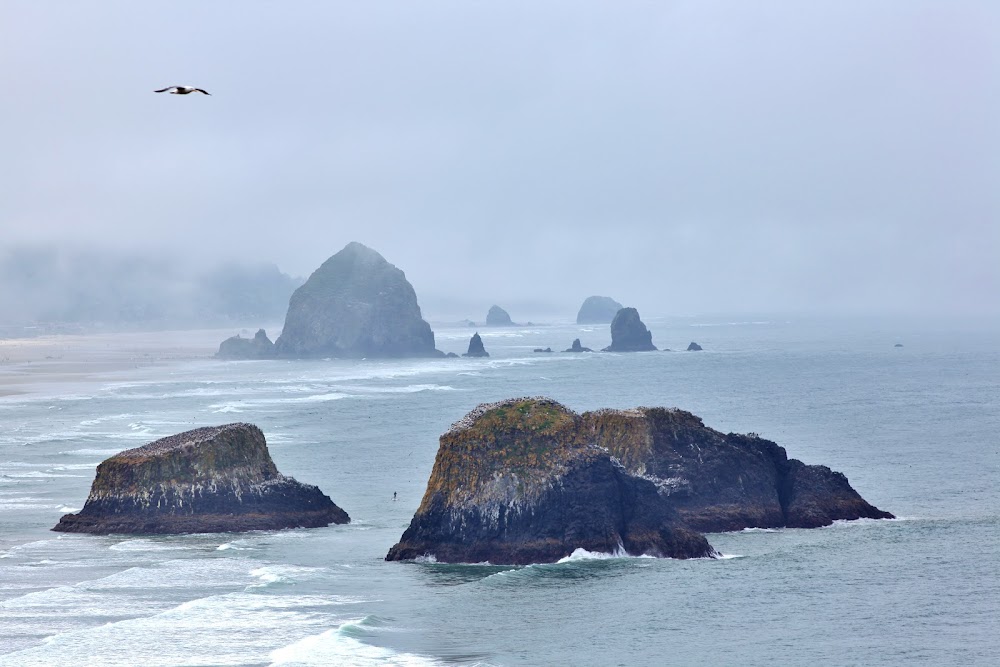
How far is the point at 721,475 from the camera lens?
56.9 metres

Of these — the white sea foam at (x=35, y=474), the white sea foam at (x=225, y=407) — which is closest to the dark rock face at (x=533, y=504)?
the white sea foam at (x=35, y=474)

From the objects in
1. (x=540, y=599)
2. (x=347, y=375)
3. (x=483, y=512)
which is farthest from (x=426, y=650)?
(x=347, y=375)

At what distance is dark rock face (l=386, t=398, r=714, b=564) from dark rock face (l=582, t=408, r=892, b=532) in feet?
18.3

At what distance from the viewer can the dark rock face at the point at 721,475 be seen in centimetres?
5619

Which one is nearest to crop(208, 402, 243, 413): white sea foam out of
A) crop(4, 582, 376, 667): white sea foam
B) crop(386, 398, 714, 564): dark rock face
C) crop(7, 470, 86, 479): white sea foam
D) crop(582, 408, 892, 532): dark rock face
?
crop(7, 470, 86, 479): white sea foam

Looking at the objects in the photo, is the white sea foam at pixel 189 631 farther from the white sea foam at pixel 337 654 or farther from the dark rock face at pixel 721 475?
the dark rock face at pixel 721 475

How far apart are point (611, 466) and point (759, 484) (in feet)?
34.7

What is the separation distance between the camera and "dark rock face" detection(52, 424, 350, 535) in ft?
184

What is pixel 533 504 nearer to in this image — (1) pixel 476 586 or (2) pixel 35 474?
(1) pixel 476 586

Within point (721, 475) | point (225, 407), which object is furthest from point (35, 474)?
point (225, 407)

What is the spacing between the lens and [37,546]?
171 feet

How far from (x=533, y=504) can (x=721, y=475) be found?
477 inches

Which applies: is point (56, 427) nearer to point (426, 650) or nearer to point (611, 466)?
point (611, 466)

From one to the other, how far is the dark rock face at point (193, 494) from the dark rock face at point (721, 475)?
1512 centimetres
